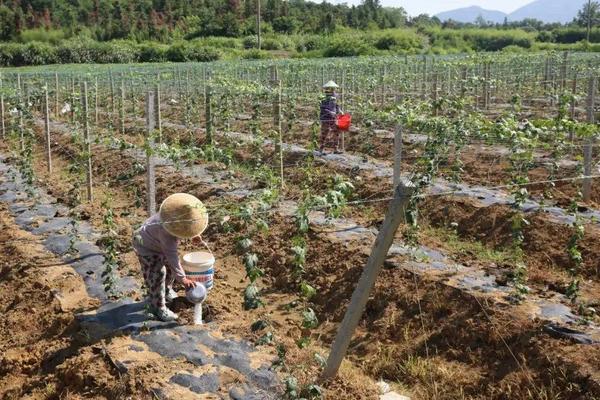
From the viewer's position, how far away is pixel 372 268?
3797 millimetres

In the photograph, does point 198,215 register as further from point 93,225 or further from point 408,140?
point 408,140

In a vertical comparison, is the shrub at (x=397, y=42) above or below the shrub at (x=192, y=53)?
above

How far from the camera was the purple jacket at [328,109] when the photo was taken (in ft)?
36.7

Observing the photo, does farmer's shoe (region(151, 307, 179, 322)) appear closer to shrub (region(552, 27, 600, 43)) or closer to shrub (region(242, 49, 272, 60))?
shrub (region(242, 49, 272, 60))

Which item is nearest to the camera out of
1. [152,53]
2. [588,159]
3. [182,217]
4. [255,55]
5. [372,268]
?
[372,268]

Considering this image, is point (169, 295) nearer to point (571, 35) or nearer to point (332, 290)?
point (332, 290)

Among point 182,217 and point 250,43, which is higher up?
point 250,43

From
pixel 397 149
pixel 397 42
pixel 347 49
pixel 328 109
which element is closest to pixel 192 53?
pixel 347 49

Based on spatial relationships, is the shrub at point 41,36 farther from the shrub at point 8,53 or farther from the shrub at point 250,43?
the shrub at point 250,43

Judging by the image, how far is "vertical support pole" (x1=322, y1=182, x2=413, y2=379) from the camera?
11.8ft

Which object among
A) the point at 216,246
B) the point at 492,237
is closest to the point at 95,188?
the point at 216,246

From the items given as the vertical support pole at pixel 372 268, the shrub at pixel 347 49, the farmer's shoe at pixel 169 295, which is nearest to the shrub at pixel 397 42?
the shrub at pixel 347 49

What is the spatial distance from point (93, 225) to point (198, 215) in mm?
3475

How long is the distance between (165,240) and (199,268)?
39cm
